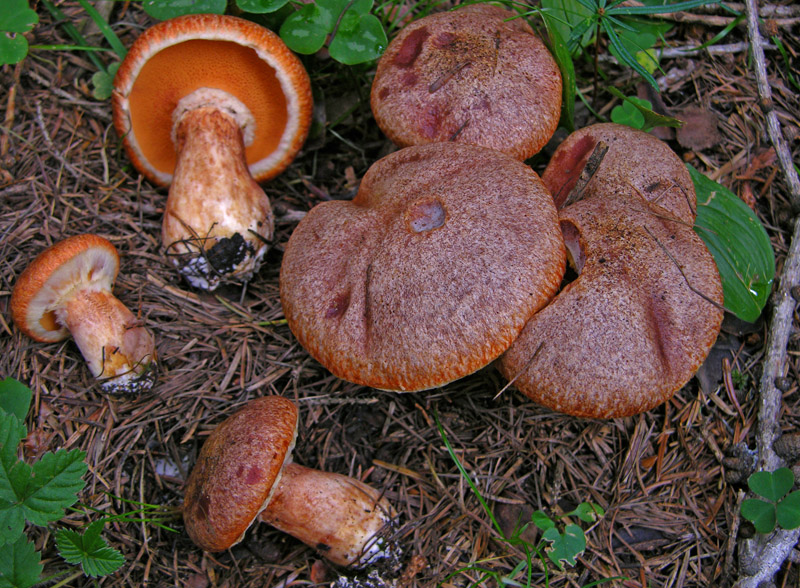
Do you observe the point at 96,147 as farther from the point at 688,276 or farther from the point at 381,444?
the point at 688,276

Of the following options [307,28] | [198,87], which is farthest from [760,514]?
[198,87]

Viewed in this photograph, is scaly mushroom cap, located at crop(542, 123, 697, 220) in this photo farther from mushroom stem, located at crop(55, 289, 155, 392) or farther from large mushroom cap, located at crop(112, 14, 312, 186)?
mushroom stem, located at crop(55, 289, 155, 392)

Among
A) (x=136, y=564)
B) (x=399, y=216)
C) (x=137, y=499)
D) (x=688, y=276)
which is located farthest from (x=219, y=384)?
(x=688, y=276)

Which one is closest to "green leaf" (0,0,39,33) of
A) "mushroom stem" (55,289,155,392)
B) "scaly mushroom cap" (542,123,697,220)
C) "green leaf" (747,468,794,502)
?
"mushroom stem" (55,289,155,392)

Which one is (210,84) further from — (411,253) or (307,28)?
(411,253)

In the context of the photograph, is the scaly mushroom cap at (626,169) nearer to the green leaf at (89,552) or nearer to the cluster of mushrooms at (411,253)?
the cluster of mushrooms at (411,253)

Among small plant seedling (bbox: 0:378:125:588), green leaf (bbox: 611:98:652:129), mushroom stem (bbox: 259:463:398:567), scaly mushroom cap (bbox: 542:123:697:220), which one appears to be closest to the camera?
small plant seedling (bbox: 0:378:125:588)
